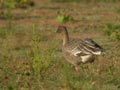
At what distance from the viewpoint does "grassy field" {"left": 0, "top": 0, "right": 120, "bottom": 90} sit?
10531mm

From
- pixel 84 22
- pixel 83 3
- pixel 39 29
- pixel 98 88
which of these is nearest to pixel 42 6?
pixel 83 3

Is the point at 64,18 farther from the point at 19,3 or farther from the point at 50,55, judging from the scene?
the point at 50,55

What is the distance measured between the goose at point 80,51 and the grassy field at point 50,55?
0.17 metres

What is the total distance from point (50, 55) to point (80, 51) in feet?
2.40

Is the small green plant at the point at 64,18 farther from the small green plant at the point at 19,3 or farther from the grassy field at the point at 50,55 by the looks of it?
the small green plant at the point at 19,3

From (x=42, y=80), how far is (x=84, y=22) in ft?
27.9

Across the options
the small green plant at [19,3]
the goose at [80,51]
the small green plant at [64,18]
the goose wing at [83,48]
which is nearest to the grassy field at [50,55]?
the small green plant at [64,18]

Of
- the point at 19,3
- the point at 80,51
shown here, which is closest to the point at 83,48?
the point at 80,51

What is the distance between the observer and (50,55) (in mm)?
11883

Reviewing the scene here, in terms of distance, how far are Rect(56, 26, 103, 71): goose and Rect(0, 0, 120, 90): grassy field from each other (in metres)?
0.17

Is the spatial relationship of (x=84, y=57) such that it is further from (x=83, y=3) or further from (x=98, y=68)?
(x=83, y=3)

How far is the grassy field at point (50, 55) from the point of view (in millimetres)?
10531

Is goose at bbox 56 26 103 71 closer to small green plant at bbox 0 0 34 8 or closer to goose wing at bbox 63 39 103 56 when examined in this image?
goose wing at bbox 63 39 103 56

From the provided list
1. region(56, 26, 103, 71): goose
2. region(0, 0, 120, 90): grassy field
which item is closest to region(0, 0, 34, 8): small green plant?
region(0, 0, 120, 90): grassy field
